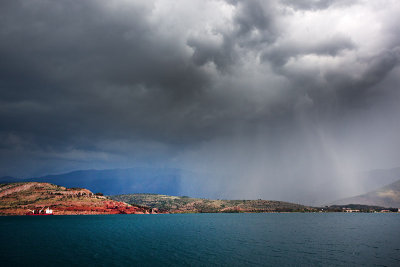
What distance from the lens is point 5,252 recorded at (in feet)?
204

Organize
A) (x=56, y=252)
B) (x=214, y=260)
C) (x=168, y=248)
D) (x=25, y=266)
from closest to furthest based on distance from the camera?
(x=25, y=266)
(x=214, y=260)
(x=56, y=252)
(x=168, y=248)

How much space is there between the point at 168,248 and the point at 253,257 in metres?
27.2

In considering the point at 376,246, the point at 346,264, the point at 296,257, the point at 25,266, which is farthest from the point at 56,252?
the point at 376,246

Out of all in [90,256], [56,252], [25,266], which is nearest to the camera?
[25,266]

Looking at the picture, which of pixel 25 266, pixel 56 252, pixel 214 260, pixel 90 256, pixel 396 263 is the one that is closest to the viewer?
pixel 25 266

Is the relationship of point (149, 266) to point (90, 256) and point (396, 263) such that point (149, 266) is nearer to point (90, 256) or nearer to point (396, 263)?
point (90, 256)

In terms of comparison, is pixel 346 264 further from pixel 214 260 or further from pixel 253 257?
pixel 214 260

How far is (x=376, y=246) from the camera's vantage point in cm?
7281

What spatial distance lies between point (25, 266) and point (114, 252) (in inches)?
855

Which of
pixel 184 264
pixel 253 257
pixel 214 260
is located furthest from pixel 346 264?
pixel 184 264

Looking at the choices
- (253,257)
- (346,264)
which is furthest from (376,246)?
(253,257)

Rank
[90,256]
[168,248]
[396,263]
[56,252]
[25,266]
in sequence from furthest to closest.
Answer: [168,248] < [56,252] < [90,256] < [396,263] < [25,266]

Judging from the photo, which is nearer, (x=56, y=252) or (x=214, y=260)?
(x=214, y=260)

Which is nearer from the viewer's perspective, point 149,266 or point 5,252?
point 149,266
